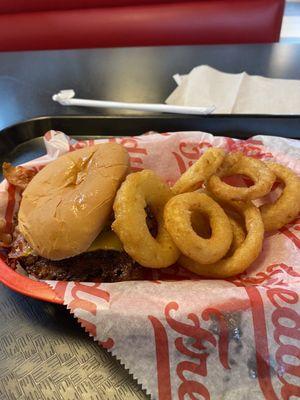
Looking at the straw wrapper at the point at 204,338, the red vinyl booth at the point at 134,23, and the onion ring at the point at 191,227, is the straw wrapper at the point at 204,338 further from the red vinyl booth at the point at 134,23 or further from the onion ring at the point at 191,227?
the red vinyl booth at the point at 134,23

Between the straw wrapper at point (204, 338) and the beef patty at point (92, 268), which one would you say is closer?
the straw wrapper at point (204, 338)

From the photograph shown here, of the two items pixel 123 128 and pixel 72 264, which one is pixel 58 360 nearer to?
pixel 72 264

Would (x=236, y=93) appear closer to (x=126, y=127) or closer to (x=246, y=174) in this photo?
(x=126, y=127)

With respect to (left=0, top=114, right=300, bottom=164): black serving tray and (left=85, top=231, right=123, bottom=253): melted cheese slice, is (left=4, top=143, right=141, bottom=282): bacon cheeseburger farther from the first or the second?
(left=0, top=114, right=300, bottom=164): black serving tray

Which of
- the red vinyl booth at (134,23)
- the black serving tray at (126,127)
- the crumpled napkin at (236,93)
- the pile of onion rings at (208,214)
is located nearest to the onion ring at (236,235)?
the pile of onion rings at (208,214)

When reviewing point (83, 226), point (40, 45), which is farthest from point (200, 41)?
point (83, 226)
